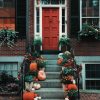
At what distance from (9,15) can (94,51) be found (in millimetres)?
4226

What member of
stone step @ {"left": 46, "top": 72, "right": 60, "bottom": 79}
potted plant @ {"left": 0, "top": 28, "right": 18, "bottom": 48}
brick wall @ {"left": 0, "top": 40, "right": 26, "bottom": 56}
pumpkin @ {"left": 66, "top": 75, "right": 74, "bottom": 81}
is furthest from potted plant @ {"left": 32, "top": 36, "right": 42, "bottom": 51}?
pumpkin @ {"left": 66, "top": 75, "right": 74, "bottom": 81}

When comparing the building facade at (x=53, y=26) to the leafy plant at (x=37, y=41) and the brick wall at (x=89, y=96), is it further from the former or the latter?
the brick wall at (x=89, y=96)

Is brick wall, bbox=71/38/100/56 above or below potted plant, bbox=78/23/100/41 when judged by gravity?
below

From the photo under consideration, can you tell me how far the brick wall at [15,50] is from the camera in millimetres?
19578

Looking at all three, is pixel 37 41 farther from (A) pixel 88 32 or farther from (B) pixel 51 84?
(B) pixel 51 84

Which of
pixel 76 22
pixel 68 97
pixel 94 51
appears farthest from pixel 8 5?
pixel 68 97

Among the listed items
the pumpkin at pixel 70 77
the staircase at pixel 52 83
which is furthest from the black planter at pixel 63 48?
the pumpkin at pixel 70 77

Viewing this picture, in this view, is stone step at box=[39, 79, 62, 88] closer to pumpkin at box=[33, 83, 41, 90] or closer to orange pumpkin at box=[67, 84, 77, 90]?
pumpkin at box=[33, 83, 41, 90]

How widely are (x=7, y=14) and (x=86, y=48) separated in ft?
12.9

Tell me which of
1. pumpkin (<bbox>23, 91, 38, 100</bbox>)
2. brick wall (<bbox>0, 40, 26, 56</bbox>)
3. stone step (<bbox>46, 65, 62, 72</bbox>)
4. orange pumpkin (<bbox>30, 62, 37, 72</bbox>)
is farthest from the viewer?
brick wall (<bbox>0, 40, 26, 56</bbox>)

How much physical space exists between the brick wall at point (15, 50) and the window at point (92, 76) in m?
3.05

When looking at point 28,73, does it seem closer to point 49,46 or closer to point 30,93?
point 30,93

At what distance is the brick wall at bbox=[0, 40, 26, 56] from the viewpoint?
19.6 metres

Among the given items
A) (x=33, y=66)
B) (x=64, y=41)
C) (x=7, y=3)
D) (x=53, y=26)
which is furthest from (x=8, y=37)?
(x=33, y=66)
